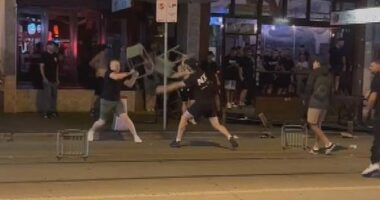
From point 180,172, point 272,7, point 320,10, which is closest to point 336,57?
point 320,10

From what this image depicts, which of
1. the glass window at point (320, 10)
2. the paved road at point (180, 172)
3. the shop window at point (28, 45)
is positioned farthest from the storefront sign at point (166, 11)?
the glass window at point (320, 10)

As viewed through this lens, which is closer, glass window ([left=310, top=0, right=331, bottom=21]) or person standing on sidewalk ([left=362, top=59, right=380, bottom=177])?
person standing on sidewalk ([left=362, top=59, right=380, bottom=177])

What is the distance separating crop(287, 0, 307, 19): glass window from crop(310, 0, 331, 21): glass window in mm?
279

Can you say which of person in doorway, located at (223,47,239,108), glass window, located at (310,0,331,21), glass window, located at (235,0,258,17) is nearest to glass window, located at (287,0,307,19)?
glass window, located at (310,0,331,21)

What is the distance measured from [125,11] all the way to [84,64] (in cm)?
199

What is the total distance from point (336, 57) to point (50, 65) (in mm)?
10127

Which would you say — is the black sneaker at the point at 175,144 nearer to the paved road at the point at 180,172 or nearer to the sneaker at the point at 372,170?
the paved road at the point at 180,172

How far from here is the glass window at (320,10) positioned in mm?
23094

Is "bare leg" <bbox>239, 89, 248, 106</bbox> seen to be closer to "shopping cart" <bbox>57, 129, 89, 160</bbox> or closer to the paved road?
the paved road

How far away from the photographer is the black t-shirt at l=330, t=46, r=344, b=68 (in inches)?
915

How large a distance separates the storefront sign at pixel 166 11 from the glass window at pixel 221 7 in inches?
247

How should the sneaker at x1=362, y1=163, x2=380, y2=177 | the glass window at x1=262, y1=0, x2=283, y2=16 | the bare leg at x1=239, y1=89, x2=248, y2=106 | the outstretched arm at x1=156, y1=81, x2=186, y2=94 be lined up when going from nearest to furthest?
the sneaker at x1=362, y1=163, x2=380, y2=177 < the outstretched arm at x1=156, y1=81, x2=186, y2=94 < the bare leg at x1=239, y1=89, x2=248, y2=106 < the glass window at x1=262, y1=0, x2=283, y2=16

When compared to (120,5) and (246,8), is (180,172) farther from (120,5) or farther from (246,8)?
(246,8)

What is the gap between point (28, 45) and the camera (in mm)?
20500
